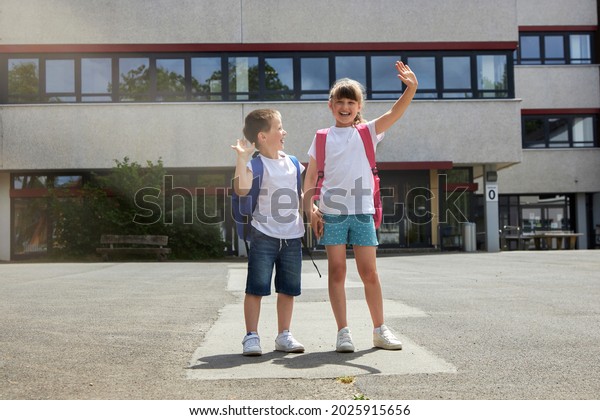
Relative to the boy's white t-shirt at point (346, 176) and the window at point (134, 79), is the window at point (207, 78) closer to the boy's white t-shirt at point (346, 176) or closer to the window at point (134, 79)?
the window at point (134, 79)

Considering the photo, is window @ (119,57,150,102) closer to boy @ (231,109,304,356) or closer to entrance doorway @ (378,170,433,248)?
entrance doorway @ (378,170,433,248)

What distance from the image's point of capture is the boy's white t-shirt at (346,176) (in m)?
4.68

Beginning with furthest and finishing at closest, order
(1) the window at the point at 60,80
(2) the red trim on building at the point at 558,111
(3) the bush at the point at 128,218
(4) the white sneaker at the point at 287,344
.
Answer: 1. (2) the red trim on building at the point at 558,111
2. (1) the window at the point at 60,80
3. (3) the bush at the point at 128,218
4. (4) the white sneaker at the point at 287,344

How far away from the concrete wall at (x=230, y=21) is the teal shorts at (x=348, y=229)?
1931 cm

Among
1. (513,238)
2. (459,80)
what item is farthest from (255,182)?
(513,238)

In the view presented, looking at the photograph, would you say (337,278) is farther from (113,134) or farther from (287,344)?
(113,134)

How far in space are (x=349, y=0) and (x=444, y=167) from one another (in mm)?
5780

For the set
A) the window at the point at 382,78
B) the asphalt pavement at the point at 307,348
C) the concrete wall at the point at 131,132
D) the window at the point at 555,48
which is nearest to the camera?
the asphalt pavement at the point at 307,348

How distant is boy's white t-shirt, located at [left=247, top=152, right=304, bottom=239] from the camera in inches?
185

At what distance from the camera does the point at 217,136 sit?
76.1 ft

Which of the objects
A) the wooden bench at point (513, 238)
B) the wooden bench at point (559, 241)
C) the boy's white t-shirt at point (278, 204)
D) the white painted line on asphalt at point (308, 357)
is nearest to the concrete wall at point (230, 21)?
the wooden bench at point (513, 238)

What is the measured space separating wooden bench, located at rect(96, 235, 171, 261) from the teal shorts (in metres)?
16.3

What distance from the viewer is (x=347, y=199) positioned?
4695mm
